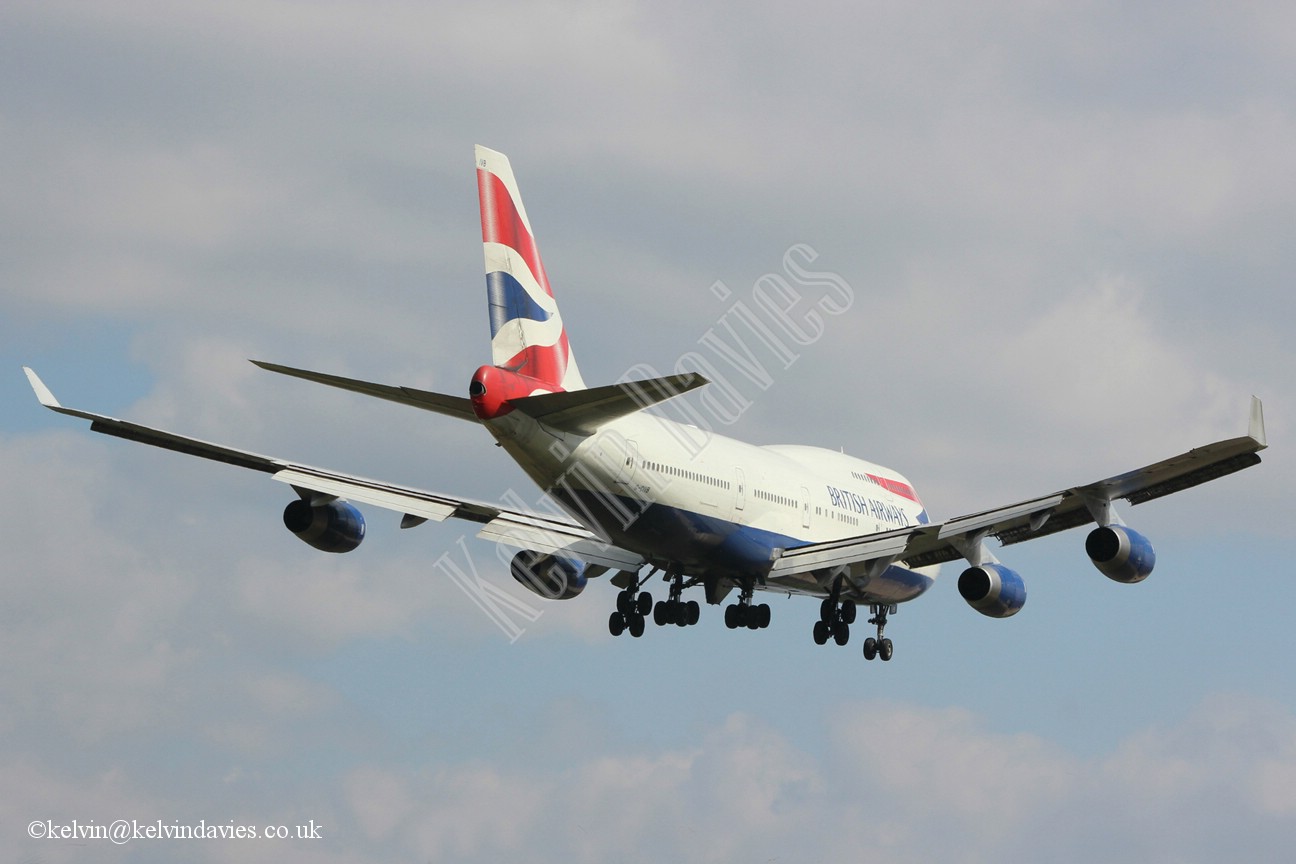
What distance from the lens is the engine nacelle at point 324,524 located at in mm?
32625

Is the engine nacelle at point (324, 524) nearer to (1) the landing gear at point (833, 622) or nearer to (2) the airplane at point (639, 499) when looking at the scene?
(2) the airplane at point (639, 499)

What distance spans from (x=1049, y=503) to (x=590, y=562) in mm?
10173

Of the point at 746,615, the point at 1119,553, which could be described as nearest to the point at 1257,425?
the point at 1119,553

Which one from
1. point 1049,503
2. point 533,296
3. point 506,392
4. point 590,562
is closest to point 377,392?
point 506,392

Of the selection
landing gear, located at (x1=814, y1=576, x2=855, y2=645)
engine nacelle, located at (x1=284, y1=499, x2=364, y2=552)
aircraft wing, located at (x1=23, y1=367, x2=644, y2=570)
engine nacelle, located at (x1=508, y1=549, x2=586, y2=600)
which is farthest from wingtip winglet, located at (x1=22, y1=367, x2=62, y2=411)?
landing gear, located at (x1=814, y1=576, x2=855, y2=645)

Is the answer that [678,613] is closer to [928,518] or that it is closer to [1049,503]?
[1049,503]

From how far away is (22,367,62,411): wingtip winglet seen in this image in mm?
25859

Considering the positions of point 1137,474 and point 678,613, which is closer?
point 1137,474

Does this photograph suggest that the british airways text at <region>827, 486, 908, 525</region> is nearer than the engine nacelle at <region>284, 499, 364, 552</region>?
No

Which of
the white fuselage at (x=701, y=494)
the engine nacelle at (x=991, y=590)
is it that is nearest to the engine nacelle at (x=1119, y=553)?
the engine nacelle at (x=991, y=590)

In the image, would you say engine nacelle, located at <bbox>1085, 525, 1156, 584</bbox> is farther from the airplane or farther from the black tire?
the black tire

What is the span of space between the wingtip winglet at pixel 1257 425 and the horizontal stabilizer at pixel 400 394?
13952 millimetres

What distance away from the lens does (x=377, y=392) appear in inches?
1121

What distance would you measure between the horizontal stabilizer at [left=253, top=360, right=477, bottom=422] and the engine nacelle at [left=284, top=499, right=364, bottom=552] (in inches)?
146
